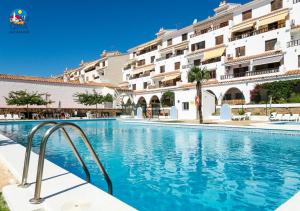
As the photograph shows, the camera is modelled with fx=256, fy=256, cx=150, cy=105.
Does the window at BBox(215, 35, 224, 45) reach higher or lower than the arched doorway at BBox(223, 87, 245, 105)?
higher

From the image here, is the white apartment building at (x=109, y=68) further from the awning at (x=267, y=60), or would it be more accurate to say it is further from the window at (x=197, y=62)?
the awning at (x=267, y=60)

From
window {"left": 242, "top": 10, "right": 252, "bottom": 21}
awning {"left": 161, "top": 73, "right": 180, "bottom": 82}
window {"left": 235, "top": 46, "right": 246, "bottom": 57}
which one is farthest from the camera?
awning {"left": 161, "top": 73, "right": 180, "bottom": 82}

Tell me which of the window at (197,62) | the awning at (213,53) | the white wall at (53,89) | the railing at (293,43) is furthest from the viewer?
the window at (197,62)

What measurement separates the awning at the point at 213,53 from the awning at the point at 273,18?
20.9 feet

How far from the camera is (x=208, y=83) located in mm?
37812

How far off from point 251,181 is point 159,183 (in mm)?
2523

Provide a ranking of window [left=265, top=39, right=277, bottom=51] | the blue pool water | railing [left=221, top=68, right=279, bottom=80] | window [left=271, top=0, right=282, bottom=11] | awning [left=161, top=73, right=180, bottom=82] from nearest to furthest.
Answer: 1. the blue pool water
2. railing [left=221, top=68, right=279, bottom=80]
3. window [left=265, top=39, right=277, bottom=51]
4. window [left=271, top=0, right=282, bottom=11]
5. awning [left=161, top=73, right=180, bottom=82]

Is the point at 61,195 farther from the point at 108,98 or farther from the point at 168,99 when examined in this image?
the point at 108,98

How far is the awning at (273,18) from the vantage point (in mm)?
31328

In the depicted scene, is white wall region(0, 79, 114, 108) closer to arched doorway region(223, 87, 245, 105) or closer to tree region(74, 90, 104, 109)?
tree region(74, 90, 104, 109)

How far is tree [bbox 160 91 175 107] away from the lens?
43119 millimetres

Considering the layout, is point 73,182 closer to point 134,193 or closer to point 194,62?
point 134,193

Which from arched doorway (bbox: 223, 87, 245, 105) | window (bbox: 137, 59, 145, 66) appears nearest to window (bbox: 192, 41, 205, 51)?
arched doorway (bbox: 223, 87, 245, 105)

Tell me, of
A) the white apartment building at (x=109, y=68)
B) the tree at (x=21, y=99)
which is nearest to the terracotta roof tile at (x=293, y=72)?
the tree at (x=21, y=99)
